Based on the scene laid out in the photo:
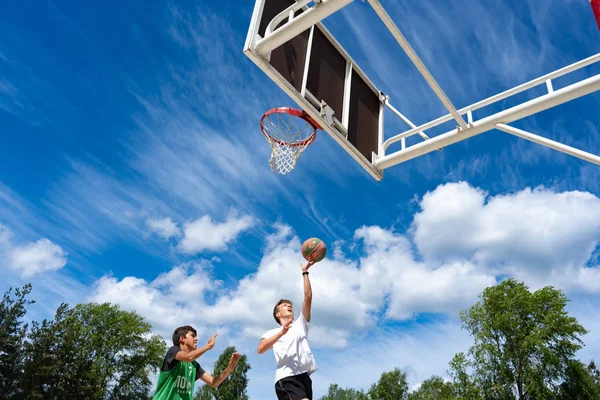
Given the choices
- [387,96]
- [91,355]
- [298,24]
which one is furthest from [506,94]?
[91,355]

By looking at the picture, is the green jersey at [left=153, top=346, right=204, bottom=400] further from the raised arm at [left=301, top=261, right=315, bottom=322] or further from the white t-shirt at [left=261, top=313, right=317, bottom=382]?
the raised arm at [left=301, top=261, right=315, bottom=322]

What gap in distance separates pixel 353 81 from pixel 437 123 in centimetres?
162

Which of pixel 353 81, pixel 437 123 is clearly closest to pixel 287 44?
pixel 353 81

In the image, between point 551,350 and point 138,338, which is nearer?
point 551,350

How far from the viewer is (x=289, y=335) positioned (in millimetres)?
4480

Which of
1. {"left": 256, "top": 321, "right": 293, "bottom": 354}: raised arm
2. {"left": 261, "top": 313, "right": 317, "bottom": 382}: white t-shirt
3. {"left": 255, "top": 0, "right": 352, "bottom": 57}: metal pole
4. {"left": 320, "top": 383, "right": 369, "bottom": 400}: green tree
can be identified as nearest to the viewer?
{"left": 256, "top": 321, "right": 293, "bottom": 354}: raised arm

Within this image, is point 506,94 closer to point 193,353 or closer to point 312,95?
point 312,95

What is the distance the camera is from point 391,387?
4969 cm

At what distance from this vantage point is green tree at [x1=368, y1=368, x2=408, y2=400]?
4954 centimetres

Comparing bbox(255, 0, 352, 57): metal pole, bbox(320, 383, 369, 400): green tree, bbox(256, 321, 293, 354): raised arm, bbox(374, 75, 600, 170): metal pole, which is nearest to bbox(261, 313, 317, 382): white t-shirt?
bbox(256, 321, 293, 354): raised arm

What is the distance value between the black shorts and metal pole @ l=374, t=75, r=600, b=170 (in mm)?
4224

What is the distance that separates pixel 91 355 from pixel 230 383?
64.0 ft

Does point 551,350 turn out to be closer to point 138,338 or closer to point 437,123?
point 437,123

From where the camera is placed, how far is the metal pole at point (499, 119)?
574 centimetres
